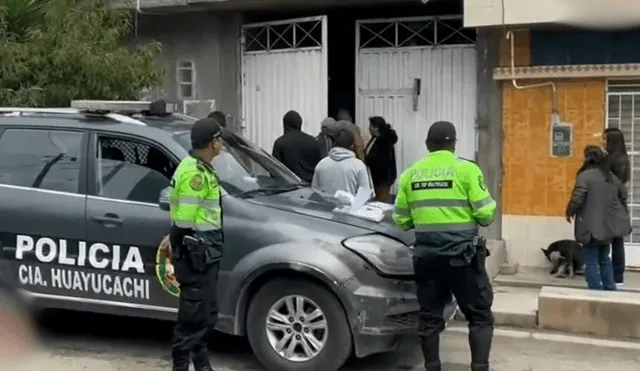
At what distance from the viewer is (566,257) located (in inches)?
365

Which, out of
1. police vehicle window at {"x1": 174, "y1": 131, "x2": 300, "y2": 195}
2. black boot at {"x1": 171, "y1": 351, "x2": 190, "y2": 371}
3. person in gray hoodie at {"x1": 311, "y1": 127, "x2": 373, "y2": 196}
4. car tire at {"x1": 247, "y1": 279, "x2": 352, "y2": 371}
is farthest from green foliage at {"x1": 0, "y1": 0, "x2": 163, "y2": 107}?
black boot at {"x1": 171, "y1": 351, "x2": 190, "y2": 371}

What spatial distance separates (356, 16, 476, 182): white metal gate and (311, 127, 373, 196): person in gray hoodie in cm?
298

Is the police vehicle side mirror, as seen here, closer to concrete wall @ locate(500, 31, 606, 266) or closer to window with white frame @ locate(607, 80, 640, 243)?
concrete wall @ locate(500, 31, 606, 266)

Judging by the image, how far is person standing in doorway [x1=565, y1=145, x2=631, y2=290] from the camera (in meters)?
7.93

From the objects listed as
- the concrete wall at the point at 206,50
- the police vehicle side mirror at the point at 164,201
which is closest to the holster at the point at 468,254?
the police vehicle side mirror at the point at 164,201

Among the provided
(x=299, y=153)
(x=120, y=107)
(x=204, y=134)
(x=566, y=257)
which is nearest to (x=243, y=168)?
(x=120, y=107)

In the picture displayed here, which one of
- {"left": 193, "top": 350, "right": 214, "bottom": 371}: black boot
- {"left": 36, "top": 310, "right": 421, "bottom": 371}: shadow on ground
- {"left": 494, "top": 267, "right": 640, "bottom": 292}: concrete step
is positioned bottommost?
{"left": 36, "top": 310, "right": 421, "bottom": 371}: shadow on ground

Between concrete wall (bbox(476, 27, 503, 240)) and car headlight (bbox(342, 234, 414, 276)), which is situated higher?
concrete wall (bbox(476, 27, 503, 240))

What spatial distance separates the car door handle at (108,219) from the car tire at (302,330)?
3.89ft

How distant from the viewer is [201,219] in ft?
18.1

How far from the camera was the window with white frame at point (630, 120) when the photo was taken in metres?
9.46

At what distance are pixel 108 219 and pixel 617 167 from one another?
4.83 meters

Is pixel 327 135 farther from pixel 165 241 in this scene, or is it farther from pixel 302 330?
pixel 302 330

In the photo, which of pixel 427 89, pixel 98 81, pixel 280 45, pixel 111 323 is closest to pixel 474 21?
pixel 427 89
